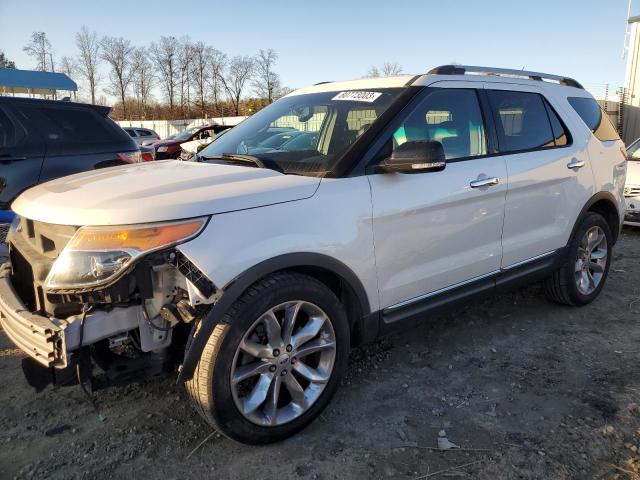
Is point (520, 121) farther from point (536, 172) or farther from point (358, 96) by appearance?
point (358, 96)

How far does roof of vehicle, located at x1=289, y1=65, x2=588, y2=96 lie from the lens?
127 inches

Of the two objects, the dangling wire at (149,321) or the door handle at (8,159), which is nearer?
the dangling wire at (149,321)

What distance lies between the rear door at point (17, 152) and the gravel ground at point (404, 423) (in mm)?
1517

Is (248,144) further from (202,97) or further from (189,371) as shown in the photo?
(202,97)

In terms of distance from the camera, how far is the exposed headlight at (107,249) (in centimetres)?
216

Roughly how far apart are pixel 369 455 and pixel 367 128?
1736 millimetres

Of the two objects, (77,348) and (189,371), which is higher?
(77,348)

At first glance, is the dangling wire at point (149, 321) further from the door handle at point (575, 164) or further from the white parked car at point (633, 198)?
the white parked car at point (633, 198)

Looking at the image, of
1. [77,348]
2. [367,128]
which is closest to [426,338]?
[367,128]

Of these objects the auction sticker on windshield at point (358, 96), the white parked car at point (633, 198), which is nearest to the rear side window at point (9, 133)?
the auction sticker on windshield at point (358, 96)

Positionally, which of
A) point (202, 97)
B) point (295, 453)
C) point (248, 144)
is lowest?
point (295, 453)

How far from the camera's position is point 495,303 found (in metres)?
4.64

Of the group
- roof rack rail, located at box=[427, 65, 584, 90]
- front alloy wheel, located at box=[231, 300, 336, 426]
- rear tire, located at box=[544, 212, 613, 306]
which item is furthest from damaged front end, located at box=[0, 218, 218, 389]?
rear tire, located at box=[544, 212, 613, 306]

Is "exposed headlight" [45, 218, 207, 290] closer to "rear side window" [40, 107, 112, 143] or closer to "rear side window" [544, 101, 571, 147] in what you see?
"rear side window" [544, 101, 571, 147]
